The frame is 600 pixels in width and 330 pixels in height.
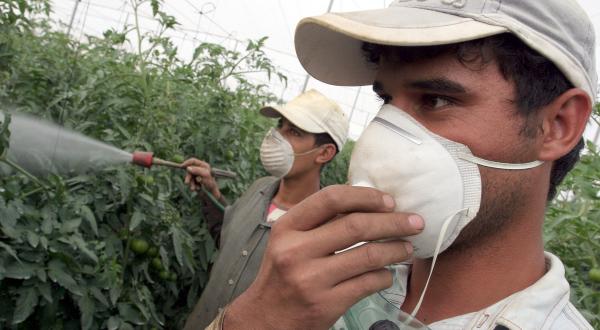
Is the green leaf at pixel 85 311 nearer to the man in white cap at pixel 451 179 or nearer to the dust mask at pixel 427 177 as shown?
the man in white cap at pixel 451 179

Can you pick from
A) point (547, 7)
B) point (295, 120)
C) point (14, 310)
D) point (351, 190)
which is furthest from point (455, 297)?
point (295, 120)

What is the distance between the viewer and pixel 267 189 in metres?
3.38

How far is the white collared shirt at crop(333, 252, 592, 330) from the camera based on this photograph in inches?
48.8

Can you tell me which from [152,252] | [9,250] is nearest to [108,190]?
[152,252]

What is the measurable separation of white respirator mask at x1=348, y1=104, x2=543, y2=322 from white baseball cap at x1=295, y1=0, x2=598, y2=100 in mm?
217

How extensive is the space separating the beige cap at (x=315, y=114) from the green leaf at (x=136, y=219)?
124cm

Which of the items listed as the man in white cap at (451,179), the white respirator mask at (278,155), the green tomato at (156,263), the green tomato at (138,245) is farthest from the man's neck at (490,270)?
the white respirator mask at (278,155)

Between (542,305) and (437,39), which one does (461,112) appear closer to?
(437,39)

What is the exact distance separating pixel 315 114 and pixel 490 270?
2330 mm

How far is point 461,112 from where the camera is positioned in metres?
1.29

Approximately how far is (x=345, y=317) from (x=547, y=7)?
932 mm

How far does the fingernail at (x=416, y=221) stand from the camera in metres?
1.19

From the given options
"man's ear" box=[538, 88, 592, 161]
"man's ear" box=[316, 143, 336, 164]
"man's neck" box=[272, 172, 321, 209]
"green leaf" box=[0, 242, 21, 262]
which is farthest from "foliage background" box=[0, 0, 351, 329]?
"man's ear" box=[538, 88, 592, 161]

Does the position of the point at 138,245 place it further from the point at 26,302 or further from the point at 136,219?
the point at 26,302
